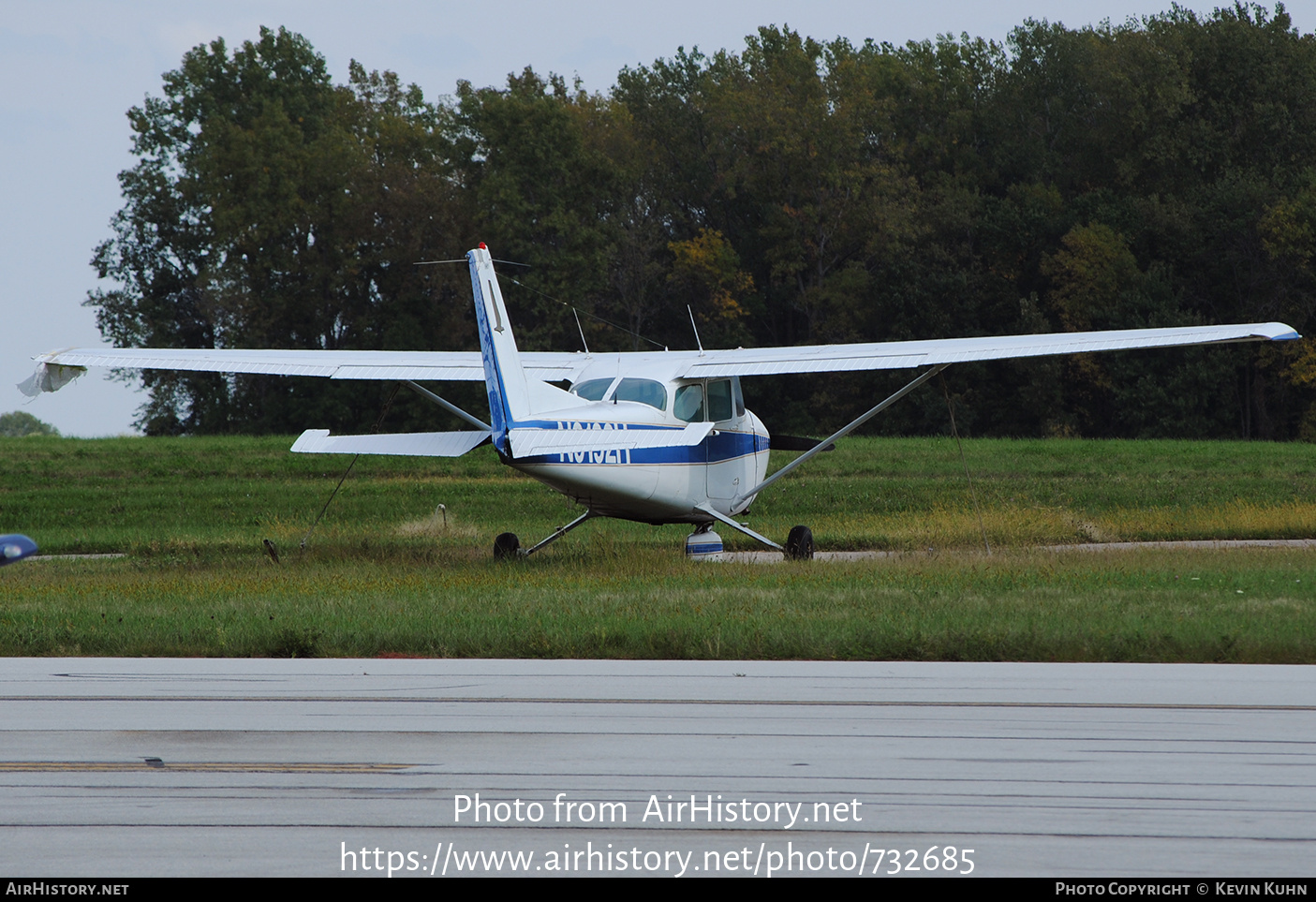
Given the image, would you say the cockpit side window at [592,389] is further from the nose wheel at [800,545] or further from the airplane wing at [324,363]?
the nose wheel at [800,545]

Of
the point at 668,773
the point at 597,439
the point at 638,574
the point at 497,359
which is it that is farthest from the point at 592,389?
the point at 668,773

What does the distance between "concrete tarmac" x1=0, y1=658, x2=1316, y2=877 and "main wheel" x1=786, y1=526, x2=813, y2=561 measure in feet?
25.8

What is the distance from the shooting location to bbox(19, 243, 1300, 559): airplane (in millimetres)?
13289

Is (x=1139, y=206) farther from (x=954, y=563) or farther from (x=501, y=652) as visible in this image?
(x=501, y=652)

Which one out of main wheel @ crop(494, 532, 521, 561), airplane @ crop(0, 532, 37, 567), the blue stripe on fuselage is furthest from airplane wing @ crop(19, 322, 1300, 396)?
airplane @ crop(0, 532, 37, 567)

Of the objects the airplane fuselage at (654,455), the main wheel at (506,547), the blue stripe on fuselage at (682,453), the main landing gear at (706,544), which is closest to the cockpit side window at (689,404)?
the airplane fuselage at (654,455)

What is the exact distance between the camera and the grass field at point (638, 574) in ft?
28.7

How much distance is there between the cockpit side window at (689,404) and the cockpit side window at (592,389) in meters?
0.80

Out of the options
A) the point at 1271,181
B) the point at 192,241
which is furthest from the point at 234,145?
the point at 1271,181

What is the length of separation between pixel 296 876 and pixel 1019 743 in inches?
123

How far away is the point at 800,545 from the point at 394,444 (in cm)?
488

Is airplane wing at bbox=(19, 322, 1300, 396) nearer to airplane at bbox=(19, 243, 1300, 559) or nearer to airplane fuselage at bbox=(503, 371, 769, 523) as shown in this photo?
airplane at bbox=(19, 243, 1300, 559)

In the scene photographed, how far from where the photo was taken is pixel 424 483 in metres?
27.0

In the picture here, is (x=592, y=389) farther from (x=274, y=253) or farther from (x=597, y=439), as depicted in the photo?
(x=274, y=253)
